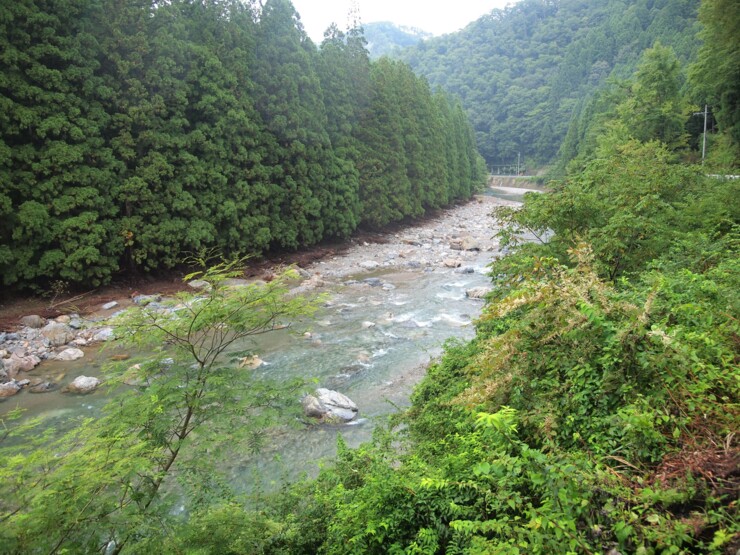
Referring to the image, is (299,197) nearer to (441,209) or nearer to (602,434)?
(602,434)

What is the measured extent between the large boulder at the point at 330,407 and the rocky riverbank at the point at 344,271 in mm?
3634

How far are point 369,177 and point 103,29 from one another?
1602 cm

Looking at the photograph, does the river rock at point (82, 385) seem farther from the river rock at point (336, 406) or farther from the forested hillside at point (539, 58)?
the forested hillside at point (539, 58)

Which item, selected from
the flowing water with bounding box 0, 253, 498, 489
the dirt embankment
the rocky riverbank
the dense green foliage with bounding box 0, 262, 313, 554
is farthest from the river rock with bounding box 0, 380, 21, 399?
the dense green foliage with bounding box 0, 262, 313, 554

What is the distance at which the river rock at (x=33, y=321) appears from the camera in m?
12.2

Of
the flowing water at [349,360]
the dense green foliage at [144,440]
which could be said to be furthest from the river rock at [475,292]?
the dense green foliage at [144,440]

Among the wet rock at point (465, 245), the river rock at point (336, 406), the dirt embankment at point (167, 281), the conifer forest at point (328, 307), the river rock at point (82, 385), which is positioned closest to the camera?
the conifer forest at point (328, 307)

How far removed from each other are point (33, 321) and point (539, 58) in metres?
133

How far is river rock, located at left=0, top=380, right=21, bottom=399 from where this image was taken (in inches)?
371

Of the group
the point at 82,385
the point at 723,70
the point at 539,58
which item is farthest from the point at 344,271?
the point at 539,58

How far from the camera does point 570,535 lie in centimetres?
223

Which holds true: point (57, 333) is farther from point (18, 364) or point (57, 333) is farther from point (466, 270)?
point (466, 270)

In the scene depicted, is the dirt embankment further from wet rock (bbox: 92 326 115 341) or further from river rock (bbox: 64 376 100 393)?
river rock (bbox: 64 376 100 393)

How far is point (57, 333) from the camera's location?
39.6ft
